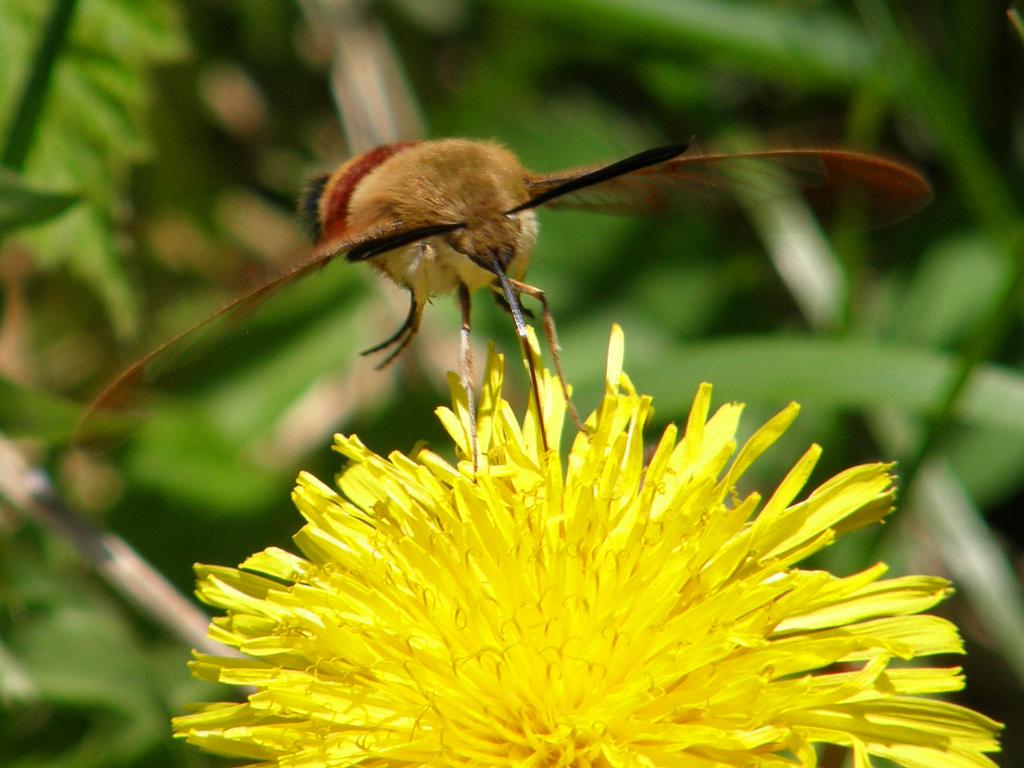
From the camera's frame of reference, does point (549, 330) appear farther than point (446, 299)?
No

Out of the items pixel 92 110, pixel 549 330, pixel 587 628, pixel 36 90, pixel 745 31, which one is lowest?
pixel 587 628

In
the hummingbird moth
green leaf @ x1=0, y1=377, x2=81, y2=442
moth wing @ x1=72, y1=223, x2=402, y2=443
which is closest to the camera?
moth wing @ x1=72, y1=223, x2=402, y2=443

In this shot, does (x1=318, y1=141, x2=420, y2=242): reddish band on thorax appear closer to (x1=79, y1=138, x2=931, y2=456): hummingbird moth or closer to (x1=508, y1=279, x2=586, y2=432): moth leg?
(x1=79, y1=138, x2=931, y2=456): hummingbird moth

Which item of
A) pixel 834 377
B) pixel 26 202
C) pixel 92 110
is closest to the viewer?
pixel 26 202

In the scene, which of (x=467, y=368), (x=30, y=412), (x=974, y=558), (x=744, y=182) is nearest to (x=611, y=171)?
(x=467, y=368)

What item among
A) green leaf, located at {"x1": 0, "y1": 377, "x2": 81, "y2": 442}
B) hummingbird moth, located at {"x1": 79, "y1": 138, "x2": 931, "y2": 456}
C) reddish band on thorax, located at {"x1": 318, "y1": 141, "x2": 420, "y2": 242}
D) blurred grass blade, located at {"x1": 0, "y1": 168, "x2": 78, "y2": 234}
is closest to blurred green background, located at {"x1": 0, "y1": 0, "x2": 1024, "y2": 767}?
green leaf, located at {"x1": 0, "y1": 377, "x2": 81, "y2": 442}

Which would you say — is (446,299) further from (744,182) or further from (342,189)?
(342,189)

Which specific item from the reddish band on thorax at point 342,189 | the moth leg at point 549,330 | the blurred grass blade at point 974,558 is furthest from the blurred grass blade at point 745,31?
the moth leg at point 549,330
